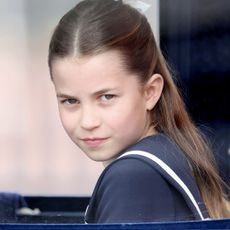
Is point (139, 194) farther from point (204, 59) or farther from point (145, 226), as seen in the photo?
point (204, 59)

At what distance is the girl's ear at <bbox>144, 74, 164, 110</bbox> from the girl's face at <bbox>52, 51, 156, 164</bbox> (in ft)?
0.04

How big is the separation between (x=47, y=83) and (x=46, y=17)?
150mm

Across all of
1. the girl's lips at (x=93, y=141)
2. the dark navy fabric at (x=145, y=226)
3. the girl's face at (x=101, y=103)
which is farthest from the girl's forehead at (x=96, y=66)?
the dark navy fabric at (x=145, y=226)

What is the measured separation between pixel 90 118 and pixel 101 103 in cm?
4

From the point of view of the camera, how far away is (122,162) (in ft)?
3.82

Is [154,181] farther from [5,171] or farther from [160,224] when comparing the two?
[5,171]

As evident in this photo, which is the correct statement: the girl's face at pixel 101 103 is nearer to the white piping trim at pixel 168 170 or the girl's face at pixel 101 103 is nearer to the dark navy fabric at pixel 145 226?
the white piping trim at pixel 168 170

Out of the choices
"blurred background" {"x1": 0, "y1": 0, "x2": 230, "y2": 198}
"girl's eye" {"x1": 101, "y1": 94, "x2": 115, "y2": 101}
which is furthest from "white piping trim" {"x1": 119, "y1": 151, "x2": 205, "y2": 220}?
"blurred background" {"x1": 0, "y1": 0, "x2": 230, "y2": 198}

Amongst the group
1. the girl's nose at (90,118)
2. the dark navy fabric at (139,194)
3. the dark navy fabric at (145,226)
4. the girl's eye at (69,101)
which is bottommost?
the dark navy fabric at (145,226)

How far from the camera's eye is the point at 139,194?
115 centimetres

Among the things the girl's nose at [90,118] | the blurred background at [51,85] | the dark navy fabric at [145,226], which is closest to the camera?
the dark navy fabric at [145,226]

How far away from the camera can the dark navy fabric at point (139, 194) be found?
3.74ft

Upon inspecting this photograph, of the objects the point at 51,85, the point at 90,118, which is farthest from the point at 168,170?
the point at 51,85

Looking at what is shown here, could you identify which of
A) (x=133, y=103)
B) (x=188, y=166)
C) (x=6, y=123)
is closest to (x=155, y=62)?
(x=133, y=103)
